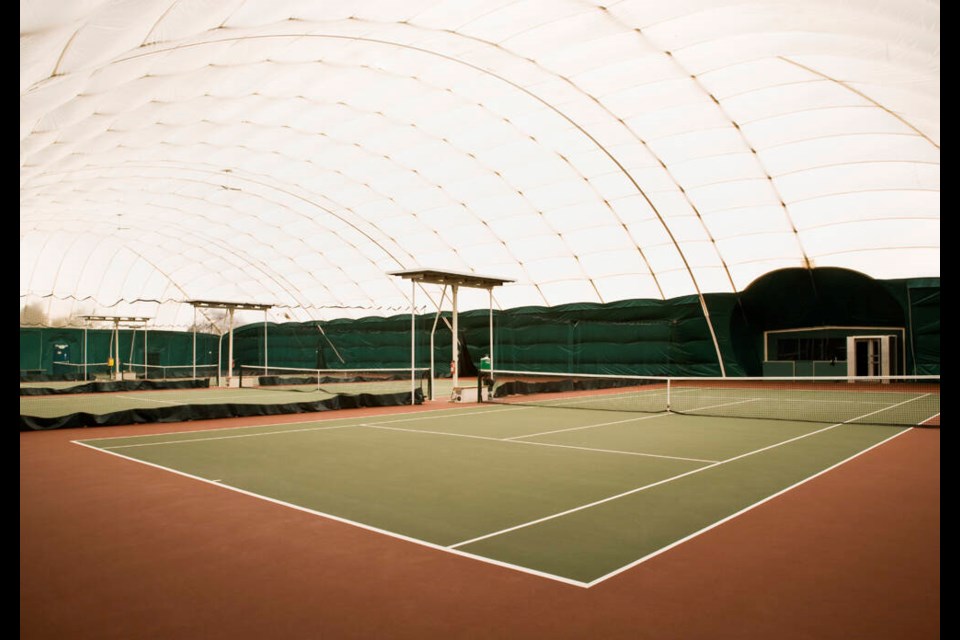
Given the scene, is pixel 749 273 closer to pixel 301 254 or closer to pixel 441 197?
pixel 441 197

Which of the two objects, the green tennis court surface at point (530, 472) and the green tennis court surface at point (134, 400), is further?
the green tennis court surface at point (134, 400)

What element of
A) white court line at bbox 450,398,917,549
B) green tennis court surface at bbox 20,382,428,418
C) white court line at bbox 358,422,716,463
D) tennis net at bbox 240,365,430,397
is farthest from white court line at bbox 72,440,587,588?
tennis net at bbox 240,365,430,397

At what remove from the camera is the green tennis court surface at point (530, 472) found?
5.53 metres

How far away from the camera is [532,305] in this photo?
3666 centimetres

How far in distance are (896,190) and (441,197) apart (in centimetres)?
1847

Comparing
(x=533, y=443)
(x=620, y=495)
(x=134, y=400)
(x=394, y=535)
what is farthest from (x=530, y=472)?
(x=134, y=400)

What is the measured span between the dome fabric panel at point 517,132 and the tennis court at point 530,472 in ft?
19.9

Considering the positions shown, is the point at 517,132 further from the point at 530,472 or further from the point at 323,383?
the point at 530,472

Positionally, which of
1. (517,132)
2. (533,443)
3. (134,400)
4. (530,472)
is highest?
(517,132)

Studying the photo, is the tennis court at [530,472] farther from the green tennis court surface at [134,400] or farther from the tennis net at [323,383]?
the tennis net at [323,383]

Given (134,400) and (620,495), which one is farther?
(134,400)

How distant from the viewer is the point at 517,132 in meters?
25.4

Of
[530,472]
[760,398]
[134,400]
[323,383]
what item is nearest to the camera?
[530,472]

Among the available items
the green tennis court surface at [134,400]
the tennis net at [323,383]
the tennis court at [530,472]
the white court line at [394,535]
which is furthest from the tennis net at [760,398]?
the white court line at [394,535]
